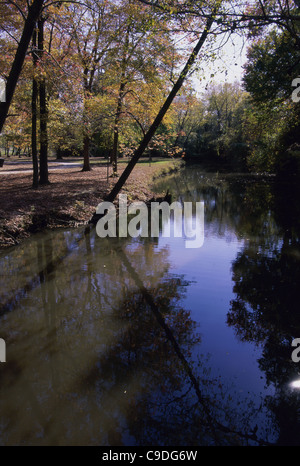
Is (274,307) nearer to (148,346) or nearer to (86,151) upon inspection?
(148,346)

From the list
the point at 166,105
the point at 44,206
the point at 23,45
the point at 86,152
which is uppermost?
the point at 166,105

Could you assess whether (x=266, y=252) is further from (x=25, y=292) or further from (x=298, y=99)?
(x=298, y=99)

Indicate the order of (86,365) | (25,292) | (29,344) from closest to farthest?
(86,365)
(29,344)
(25,292)

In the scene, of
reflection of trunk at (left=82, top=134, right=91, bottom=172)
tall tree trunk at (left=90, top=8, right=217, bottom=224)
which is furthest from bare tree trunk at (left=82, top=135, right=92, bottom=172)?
tall tree trunk at (left=90, top=8, right=217, bottom=224)

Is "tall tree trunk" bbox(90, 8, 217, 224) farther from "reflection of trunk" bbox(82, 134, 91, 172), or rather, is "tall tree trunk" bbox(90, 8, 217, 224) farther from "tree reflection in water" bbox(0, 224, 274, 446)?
"reflection of trunk" bbox(82, 134, 91, 172)

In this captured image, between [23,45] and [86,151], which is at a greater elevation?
[23,45]

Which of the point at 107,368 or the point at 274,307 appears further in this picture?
A: the point at 274,307

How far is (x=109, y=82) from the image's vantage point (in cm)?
1725

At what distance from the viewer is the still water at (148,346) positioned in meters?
3.25

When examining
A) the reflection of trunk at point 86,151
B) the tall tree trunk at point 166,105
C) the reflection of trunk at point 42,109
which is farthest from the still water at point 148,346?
the reflection of trunk at point 86,151

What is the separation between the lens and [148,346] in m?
4.57

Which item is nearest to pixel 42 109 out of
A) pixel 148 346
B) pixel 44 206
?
pixel 44 206

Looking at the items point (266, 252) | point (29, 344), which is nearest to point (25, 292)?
point (29, 344)

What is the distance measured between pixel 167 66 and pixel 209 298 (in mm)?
11097
